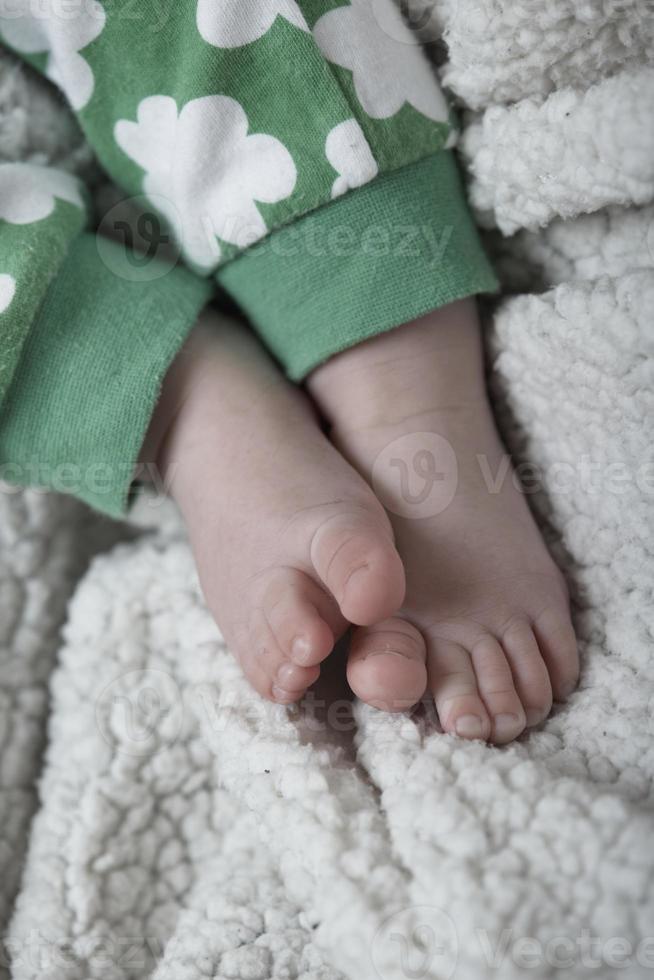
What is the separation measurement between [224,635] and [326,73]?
0.36 meters

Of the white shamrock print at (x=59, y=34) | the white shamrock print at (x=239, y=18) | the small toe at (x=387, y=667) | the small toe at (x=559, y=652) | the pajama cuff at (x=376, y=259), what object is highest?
the white shamrock print at (x=59, y=34)

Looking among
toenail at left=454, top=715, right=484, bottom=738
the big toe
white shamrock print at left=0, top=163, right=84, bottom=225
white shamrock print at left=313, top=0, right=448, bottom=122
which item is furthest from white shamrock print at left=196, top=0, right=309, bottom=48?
toenail at left=454, top=715, right=484, bottom=738

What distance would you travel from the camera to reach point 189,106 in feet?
1.85

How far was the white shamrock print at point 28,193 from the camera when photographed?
0.61 m

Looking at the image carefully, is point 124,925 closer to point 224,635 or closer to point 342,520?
point 224,635

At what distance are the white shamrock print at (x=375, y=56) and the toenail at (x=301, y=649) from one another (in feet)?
1.09

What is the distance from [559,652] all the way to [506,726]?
0.06 meters

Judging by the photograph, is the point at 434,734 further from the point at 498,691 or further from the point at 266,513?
the point at 266,513

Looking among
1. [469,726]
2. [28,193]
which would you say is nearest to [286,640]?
[469,726]

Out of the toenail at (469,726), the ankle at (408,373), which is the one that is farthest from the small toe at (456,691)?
the ankle at (408,373)

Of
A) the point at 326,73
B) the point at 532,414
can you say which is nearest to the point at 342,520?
the point at 532,414

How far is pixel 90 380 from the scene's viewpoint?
598mm

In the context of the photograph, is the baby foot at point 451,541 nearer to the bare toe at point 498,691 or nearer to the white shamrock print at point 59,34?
the bare toe at point 498,691

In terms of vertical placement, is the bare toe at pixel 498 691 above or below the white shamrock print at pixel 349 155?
below
